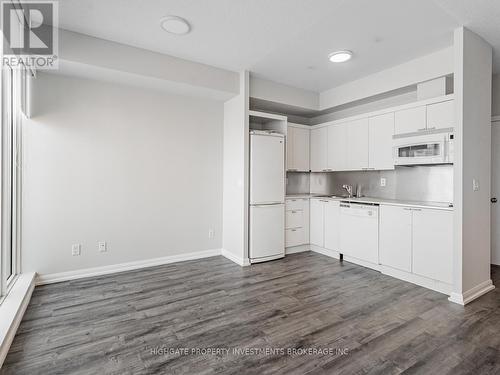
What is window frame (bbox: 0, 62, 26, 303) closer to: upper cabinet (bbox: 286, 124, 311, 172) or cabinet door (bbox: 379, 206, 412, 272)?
upper cabinet (bbox: 286, 124, 311, 172)

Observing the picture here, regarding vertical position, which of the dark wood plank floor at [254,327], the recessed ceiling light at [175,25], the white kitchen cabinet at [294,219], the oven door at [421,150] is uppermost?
the recessed ceiling light at [175,25]

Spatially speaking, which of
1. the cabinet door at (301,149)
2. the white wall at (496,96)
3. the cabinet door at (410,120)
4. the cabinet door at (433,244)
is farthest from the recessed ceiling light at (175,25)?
the white wall at (496,96)

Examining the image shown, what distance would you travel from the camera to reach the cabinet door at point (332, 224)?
425 cm

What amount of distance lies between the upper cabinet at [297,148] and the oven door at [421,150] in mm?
1602

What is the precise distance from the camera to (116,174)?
3.63 meters

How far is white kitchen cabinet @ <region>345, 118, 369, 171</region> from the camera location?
4.11 meters

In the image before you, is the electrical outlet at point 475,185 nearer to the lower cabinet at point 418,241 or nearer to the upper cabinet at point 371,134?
the lower cabinet at point 418,241

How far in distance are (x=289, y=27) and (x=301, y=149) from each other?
2324 millimetres

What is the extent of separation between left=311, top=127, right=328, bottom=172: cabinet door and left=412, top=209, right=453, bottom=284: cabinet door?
1.86 metres

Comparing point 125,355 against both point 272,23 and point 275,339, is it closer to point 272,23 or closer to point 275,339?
point 275,339

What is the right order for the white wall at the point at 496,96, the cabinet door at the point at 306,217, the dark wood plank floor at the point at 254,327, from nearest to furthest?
the dark wood plank floor at the point at 254,327, the white wall at the point at 496,96, the cabinet door at the point at 306,217

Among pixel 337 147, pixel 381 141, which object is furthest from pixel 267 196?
pixel 381 141

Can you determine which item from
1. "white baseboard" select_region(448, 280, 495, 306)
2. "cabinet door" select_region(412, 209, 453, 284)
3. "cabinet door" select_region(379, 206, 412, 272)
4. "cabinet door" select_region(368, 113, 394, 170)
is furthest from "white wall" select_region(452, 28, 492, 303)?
"cabinet door" select_region(368, 113, 394, 170)

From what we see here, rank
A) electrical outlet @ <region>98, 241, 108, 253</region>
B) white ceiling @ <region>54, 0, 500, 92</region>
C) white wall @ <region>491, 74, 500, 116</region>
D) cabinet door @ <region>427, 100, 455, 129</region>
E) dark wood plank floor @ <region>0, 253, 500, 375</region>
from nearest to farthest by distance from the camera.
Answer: dark wood plank floor @ <region>0, 253, 500, 375</region> < white ceiling @ <region>54, 0, 500, 92</region> < cabinet door @ <region>427, 100, 455, 129</region> < electrical outlet @ <region>98, 241, 108, 253</region> < white wall @ <region>491, 74, 500, 116</region>
